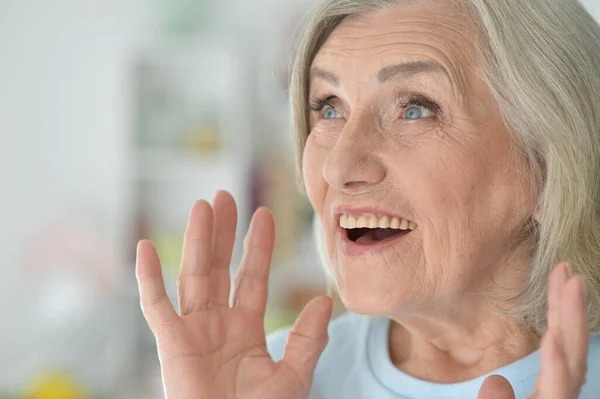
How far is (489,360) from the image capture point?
3.67 ft

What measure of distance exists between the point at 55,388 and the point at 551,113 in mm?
2720

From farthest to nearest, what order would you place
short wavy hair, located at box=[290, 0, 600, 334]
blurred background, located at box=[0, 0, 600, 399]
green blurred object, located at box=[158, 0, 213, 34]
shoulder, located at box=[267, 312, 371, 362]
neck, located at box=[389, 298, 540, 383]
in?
green blurred object, located at box=[158, 0, 213, 34]
blurred background, located at box=[0, 0, 600, 399]
shoulder, located at box=[267, 312, 371, 362]
neck, located at box=[389, 298, 540, 383]
short wavy hair, located at box=[290, 0, 600, 334]

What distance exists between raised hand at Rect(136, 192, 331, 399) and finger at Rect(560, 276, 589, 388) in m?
0.46

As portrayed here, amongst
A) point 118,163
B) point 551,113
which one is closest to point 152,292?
point 551,113

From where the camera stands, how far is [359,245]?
109 cm

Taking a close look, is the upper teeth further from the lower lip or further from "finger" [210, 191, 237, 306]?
"finger" [210, 191, 237, 306]

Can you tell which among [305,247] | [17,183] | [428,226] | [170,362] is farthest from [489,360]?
[17,183]

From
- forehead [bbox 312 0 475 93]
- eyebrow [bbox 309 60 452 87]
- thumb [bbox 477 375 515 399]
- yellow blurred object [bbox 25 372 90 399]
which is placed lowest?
yellow blurred object [bbox 25 372 90 399]

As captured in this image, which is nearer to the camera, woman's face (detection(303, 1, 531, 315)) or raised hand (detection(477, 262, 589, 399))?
raised hand (detection(477, 262, 589, 399))

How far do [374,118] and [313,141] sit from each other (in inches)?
5.7

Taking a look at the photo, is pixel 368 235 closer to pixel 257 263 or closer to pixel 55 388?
pixel 257 263

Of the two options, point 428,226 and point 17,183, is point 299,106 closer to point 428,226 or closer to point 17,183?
point 428,226

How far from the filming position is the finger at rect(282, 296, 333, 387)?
A: 1129 millimetres

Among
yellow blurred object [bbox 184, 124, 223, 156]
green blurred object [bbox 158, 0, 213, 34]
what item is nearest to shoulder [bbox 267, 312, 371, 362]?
yellow blurred object [bbox 184, 124, 223, 156]
